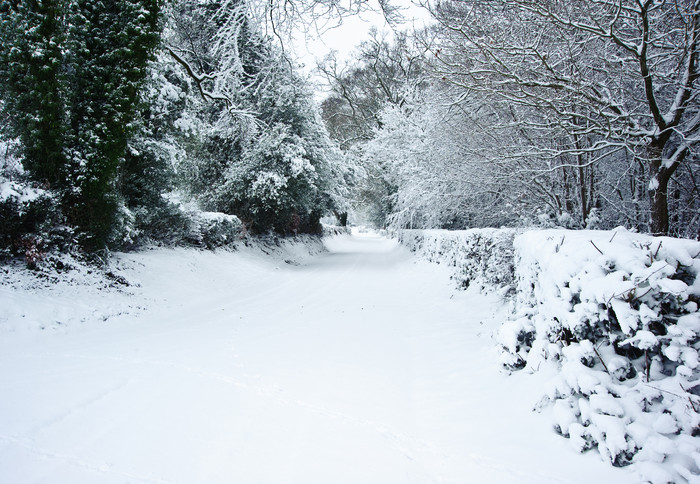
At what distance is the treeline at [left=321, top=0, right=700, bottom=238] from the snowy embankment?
1889 millimetres

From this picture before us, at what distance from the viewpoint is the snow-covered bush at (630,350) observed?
191cm

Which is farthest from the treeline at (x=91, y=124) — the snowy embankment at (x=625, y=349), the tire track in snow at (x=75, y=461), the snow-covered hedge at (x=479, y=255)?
the snowy embankment at (x=625, y=349)

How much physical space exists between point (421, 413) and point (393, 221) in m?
14.0

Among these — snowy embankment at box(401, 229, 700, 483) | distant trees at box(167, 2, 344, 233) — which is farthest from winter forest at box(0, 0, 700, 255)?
distant trees at box(167, 2, 344, 233)

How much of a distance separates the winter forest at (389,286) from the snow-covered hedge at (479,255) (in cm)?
6

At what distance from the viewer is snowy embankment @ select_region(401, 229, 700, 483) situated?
1912 mm

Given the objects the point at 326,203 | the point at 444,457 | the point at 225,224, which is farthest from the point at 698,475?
the point at 326,203

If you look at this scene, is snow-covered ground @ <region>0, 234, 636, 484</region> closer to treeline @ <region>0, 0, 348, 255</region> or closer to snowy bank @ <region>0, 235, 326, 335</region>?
snowy bank @ <region>0, 235, 326, 335</region>

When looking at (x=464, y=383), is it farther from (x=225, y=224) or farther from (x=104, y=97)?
(x=225, y=224)

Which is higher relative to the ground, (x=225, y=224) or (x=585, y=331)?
(x=225, y=224)

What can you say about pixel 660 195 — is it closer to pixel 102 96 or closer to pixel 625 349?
pixel 625 349

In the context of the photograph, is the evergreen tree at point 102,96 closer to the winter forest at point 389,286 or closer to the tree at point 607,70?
the winter forest at point 389,286

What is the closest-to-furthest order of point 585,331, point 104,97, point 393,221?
point 585,331 < point 104,97 < point 393,221

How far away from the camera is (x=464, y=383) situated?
334 cm
